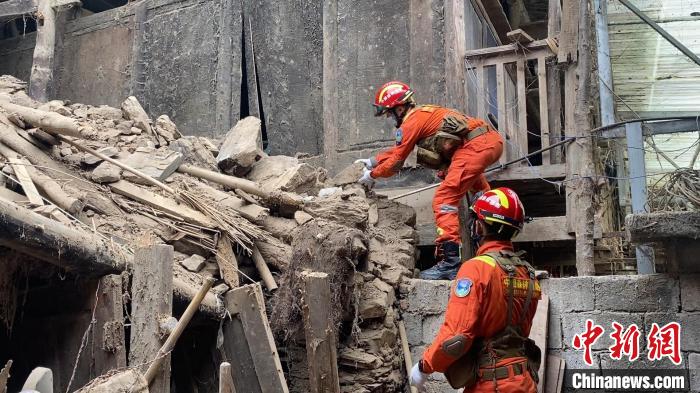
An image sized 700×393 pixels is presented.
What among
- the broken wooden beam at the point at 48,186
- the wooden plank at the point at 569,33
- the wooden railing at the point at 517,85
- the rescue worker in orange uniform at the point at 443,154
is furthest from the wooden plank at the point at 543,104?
the broken wooden beam at the point at 48,186

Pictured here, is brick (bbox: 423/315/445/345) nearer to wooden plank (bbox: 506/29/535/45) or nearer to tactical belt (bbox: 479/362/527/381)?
tactical belt (bbox: 479/362/527/381)

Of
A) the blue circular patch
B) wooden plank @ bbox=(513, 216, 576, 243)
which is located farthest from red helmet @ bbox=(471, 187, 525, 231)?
wooden plank @ bbox=(513, 216, 576, 243)

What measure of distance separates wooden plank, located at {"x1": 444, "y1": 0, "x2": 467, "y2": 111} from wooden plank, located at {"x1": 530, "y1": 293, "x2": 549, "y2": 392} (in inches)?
114

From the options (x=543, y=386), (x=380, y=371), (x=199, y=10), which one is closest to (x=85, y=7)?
(x=199, y=10)

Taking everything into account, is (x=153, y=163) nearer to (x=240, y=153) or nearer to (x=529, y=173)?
(x=240, y=153)

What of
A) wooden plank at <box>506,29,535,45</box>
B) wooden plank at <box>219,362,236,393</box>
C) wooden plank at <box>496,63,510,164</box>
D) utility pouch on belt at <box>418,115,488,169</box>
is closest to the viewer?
wooden plank at <box>219,362,236,393</box>

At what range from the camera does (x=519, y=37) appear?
24.7 ft

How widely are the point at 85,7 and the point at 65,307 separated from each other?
8360 mm

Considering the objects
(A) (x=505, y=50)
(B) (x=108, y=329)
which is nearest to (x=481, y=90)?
(A) (x=505, y=50)

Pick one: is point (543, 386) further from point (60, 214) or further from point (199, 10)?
point (199, 10)

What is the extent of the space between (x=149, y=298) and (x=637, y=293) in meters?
3.39

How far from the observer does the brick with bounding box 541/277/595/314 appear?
570 centimetres

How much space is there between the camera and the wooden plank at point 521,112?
7.62 metres

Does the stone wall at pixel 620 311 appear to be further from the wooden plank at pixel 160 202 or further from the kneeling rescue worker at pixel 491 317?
the wooden plank at pixel 160 202
